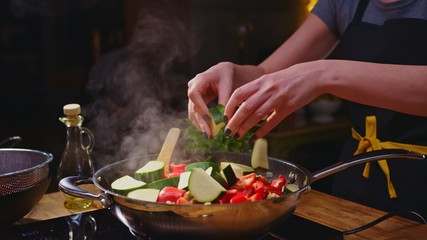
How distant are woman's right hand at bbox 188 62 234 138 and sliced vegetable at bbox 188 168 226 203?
217mm

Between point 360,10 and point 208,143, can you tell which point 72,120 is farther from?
point 360,10

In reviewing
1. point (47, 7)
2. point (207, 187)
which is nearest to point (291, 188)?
point (207, 187)

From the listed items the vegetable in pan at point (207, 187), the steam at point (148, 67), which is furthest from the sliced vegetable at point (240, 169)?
the steam at point (148, 67)

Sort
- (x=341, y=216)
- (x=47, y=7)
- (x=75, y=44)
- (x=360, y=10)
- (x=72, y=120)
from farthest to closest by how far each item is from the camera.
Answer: (x=75, y=44)
(x=47, y=7)
(x=360, y=10)
(x=72, y=120)
(x=341, y=216)

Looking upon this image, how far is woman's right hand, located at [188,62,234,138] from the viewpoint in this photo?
4.27 ft

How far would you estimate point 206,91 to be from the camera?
1.43 meters

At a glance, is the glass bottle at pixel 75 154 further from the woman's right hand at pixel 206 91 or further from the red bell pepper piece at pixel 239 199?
the red bell pepper piece at pixel 239 199

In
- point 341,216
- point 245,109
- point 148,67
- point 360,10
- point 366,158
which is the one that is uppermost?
point 360,10

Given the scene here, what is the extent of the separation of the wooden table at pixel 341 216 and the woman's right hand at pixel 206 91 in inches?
12.5

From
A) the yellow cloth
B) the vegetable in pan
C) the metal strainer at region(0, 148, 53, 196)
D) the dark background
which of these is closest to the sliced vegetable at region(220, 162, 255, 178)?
the vegetable in pan

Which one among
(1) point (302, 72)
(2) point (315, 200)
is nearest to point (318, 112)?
(2) point (315, 200)

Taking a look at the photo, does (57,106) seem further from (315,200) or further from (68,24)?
(315,200)

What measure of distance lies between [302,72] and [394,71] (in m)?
0.27

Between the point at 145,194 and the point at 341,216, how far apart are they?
57 centimetres
